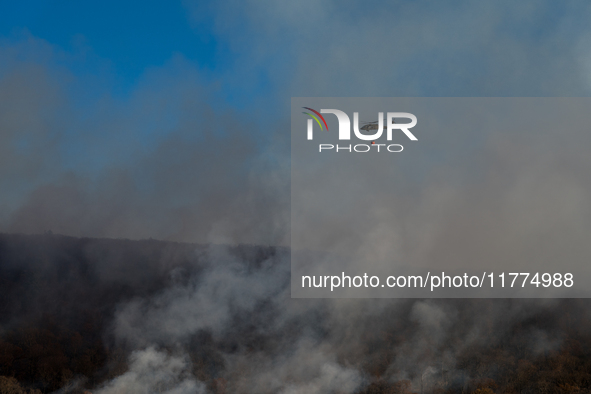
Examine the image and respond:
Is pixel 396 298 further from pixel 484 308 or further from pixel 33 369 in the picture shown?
pixel 33 369

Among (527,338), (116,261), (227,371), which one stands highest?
(116,261)

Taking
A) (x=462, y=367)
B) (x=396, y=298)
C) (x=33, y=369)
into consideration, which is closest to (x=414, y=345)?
(x=462, y=367)

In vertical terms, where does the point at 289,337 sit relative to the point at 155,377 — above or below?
above

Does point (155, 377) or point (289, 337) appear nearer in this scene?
point (155, 377)

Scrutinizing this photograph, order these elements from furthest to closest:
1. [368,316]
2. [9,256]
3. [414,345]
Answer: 1. [9,256]
2. [368,316]
3. [414,345]

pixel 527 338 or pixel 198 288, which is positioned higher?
pixel 198 288

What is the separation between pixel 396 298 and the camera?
60250 mm

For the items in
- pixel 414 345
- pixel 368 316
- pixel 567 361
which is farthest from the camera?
pixel 368 316

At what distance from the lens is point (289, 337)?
53.5m

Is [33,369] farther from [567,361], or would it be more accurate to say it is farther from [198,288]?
[567,361]

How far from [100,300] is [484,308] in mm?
60692

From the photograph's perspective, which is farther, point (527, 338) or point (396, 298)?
point (396, 298)

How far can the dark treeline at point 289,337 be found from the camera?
4431 cm

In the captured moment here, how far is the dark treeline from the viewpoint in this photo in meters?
44.3
